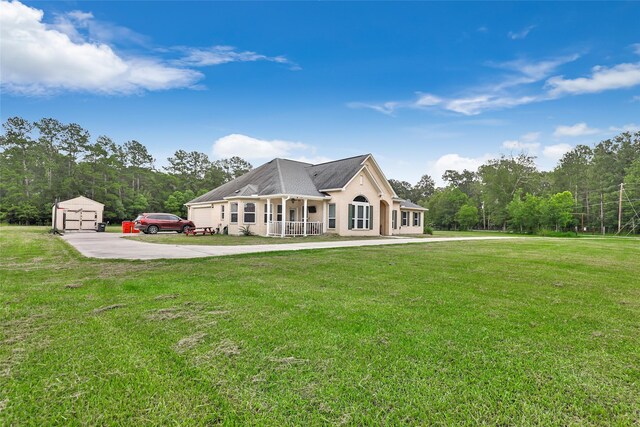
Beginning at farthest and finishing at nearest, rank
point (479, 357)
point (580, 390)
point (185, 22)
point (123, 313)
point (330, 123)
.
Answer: point (330, 123)
point (185, 22)
point (123, 313)
point (479, 357)
point (580, 390)

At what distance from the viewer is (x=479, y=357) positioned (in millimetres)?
2604

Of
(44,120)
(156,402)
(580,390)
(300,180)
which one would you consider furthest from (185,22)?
(44,120)

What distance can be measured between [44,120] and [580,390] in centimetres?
5823

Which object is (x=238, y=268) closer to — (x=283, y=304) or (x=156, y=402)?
(x=283, y=304)

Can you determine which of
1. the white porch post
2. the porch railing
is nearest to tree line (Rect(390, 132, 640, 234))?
the white porch post

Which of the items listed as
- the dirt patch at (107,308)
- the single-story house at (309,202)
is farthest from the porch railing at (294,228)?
the dirt patch at (107,308)

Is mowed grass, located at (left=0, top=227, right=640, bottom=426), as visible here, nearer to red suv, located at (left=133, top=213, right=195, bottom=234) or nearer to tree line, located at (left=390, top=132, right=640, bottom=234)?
Result: red suv, located at (left=133, top=213, right=195, bottom=234)

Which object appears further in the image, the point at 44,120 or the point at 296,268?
the point at 44,120

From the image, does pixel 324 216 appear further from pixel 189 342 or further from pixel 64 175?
pixel 64 175

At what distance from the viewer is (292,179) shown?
22250 millimetres

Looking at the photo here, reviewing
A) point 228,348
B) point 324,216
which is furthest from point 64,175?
point 228,348

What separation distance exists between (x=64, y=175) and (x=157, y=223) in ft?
97.3

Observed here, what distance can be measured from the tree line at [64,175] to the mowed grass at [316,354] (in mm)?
40954

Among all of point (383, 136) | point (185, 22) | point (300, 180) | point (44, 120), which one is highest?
point (44, 120)
